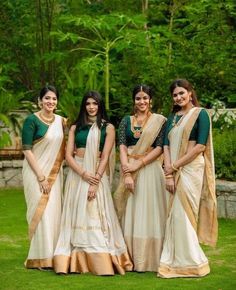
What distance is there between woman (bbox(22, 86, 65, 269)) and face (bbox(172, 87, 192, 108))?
111 centimetres

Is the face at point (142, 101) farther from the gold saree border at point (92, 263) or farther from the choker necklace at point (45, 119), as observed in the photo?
the gold saree border at point (92, 263)

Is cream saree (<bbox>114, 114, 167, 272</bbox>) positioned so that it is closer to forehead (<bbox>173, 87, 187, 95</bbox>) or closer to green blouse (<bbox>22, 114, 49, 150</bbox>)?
forehead (<bbox>173, 87, 187, 95</bbox>)

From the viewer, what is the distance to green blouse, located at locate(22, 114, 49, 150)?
22.1 ft

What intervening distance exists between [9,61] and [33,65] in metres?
0.51

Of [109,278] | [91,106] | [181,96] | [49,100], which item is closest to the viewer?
[109,278]

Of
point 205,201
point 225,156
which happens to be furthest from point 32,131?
point 225,156

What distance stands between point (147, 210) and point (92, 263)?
66 centimetres

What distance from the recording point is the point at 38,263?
6.73 metres

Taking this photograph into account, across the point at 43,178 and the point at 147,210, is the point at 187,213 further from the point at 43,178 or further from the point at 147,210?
the point at 43,178

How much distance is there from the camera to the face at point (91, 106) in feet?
21.9

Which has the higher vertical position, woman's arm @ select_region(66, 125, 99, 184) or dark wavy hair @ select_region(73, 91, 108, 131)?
dark wavy hair @ select_region(73, 91, 108, 131)

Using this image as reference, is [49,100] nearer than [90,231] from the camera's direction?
No

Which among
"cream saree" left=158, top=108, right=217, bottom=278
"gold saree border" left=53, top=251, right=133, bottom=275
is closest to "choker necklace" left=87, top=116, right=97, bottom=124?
"cream saree" left=158, top=108, right=217, bottom=278

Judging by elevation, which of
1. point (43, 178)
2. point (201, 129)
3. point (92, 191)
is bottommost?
point (92, 191)
